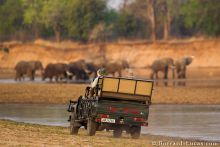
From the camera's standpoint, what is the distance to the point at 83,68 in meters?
68.2

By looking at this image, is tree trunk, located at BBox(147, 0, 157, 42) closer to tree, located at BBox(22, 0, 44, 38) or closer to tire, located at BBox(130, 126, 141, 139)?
tree, located at BBox(22, 0, 44, 38)

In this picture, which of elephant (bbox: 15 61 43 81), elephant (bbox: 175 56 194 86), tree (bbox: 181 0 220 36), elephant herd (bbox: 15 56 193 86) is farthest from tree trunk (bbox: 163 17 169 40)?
elephant (bbox: 15 61 43 81)

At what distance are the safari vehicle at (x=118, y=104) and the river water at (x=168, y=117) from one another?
101 inches

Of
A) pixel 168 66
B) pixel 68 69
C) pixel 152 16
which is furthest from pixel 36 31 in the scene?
pixel 68 69

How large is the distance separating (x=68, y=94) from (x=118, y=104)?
72.9ft

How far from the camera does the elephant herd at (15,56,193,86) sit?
6538 centimetres

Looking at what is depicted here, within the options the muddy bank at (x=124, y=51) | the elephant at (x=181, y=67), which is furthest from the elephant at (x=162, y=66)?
the muddy bank at (x=124, y=51)

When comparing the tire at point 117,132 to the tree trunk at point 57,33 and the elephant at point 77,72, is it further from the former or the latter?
the tree trunk at point 57,33

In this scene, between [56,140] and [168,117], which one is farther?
[168,117]

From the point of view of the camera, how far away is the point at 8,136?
21.5 m

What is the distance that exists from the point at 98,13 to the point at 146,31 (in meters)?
6.35

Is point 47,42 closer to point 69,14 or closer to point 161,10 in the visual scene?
point 69,14

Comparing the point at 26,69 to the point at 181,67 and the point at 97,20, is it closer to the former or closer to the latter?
the point at 181,67

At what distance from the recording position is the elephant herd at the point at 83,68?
65375 millimetres
